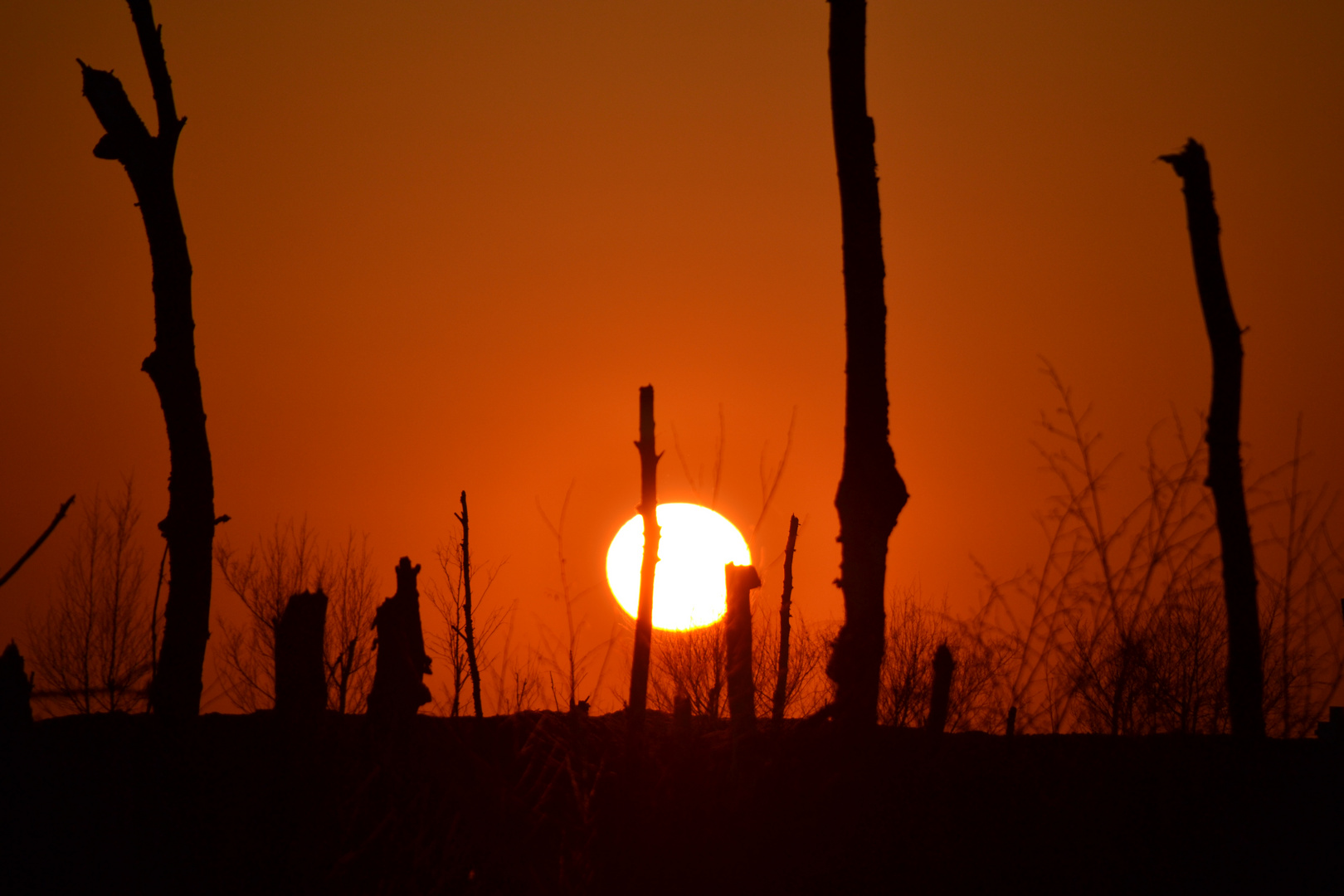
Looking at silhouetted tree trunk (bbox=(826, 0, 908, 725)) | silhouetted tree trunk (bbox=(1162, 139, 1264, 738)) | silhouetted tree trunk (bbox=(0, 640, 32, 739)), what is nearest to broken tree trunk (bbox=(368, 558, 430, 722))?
silhouetted tree trunk (bbox=(0, 640, 32, 739))

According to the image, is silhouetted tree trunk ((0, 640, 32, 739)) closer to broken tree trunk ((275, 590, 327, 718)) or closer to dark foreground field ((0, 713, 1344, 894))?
dark foreground field ((0, 713, 1344, 894))

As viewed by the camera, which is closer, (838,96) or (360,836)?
(360,836)

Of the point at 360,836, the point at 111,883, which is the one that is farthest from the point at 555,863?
the point at 111,883

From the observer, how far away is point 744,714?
5.65 metres

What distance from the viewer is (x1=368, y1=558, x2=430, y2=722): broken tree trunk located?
19.2 ft

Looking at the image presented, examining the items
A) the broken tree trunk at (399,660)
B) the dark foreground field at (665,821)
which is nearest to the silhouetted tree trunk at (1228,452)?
the dark foreground field at (665,821)

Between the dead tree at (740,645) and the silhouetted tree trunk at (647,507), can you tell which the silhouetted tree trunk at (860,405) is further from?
the silhouetted tree trunk at (647,507)

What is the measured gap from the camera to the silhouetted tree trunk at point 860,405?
18.7 ft

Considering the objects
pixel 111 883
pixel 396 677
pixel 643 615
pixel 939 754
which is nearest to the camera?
pixel 111 883

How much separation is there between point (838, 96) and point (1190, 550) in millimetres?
3841

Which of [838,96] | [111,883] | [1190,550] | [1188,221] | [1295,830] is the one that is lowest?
[111,883]

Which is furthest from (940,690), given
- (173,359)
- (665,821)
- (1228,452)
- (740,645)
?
(173,359)

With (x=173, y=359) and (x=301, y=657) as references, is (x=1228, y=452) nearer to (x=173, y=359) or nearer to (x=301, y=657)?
(x=301, y=657)

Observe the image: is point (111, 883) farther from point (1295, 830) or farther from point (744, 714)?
point (1295, 830)
